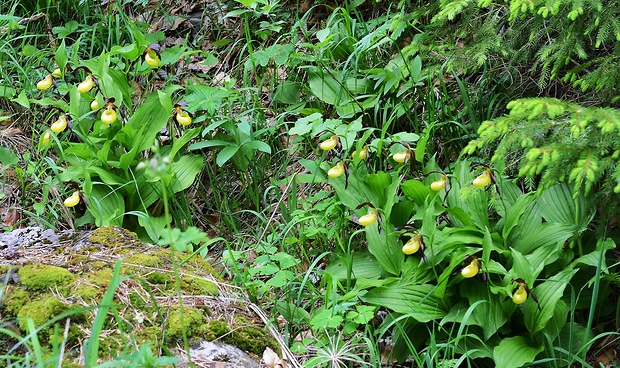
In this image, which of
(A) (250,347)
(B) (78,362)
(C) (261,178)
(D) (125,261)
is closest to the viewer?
(B) (78,362)

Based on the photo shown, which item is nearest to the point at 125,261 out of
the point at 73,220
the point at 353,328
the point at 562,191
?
the point at 353,328

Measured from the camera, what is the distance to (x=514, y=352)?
99.5 inches

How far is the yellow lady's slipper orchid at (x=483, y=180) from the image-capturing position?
2.64 meters

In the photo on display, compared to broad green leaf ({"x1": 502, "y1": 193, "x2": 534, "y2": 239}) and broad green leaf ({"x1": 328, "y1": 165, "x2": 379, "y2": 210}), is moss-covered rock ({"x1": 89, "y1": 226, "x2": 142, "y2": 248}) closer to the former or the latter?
broad green leaf ({"x1": 328, "y1": 165, "x2": 379, "y2": 210})

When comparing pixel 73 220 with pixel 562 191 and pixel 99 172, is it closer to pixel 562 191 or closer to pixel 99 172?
pixel 99 172

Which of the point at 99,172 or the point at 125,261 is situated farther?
the point at 99,172

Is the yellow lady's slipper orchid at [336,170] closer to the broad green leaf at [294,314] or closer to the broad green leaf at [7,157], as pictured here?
the broad green leaf at [294,314]

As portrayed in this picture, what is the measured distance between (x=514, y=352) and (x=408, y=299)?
49 cm

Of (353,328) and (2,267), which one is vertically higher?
(2,267)

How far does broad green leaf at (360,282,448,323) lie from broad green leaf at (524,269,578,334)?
370mm

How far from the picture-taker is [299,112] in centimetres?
395

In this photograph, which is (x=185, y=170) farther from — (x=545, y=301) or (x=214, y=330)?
(x=545, y=301)

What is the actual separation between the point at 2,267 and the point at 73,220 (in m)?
1.38

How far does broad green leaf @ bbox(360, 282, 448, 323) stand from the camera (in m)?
2.66
